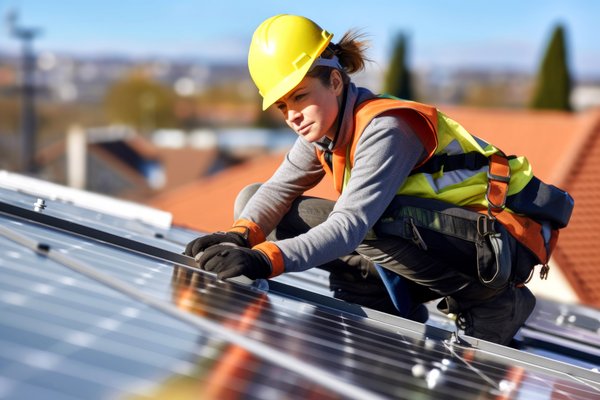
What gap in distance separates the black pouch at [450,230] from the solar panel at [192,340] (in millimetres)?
375

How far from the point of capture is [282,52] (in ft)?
12.0

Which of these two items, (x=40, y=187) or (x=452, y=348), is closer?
(x=452, y=348)

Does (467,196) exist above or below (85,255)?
above

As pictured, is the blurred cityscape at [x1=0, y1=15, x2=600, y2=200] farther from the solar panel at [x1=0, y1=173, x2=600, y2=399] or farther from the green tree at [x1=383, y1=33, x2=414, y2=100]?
the solar panel at [x1=0, y1=173, x2=600, y2=399]

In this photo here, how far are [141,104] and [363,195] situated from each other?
313 ft

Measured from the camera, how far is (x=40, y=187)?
618 centimetres

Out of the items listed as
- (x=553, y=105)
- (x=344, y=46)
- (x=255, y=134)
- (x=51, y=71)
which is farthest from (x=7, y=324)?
(x=51, y=71)

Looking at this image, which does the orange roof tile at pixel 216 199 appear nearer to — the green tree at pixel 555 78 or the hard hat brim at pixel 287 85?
the hard hat brim at pixel 287 85

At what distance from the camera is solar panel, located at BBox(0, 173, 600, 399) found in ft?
7.18

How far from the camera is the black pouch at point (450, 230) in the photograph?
3.82m

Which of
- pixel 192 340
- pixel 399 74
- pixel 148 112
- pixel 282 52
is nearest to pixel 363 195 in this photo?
pixel 282 52

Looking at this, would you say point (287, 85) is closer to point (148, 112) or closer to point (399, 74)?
point (399, 74)

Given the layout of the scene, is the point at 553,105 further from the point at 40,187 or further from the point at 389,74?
the point at 40,187

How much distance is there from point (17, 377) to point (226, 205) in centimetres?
1709
